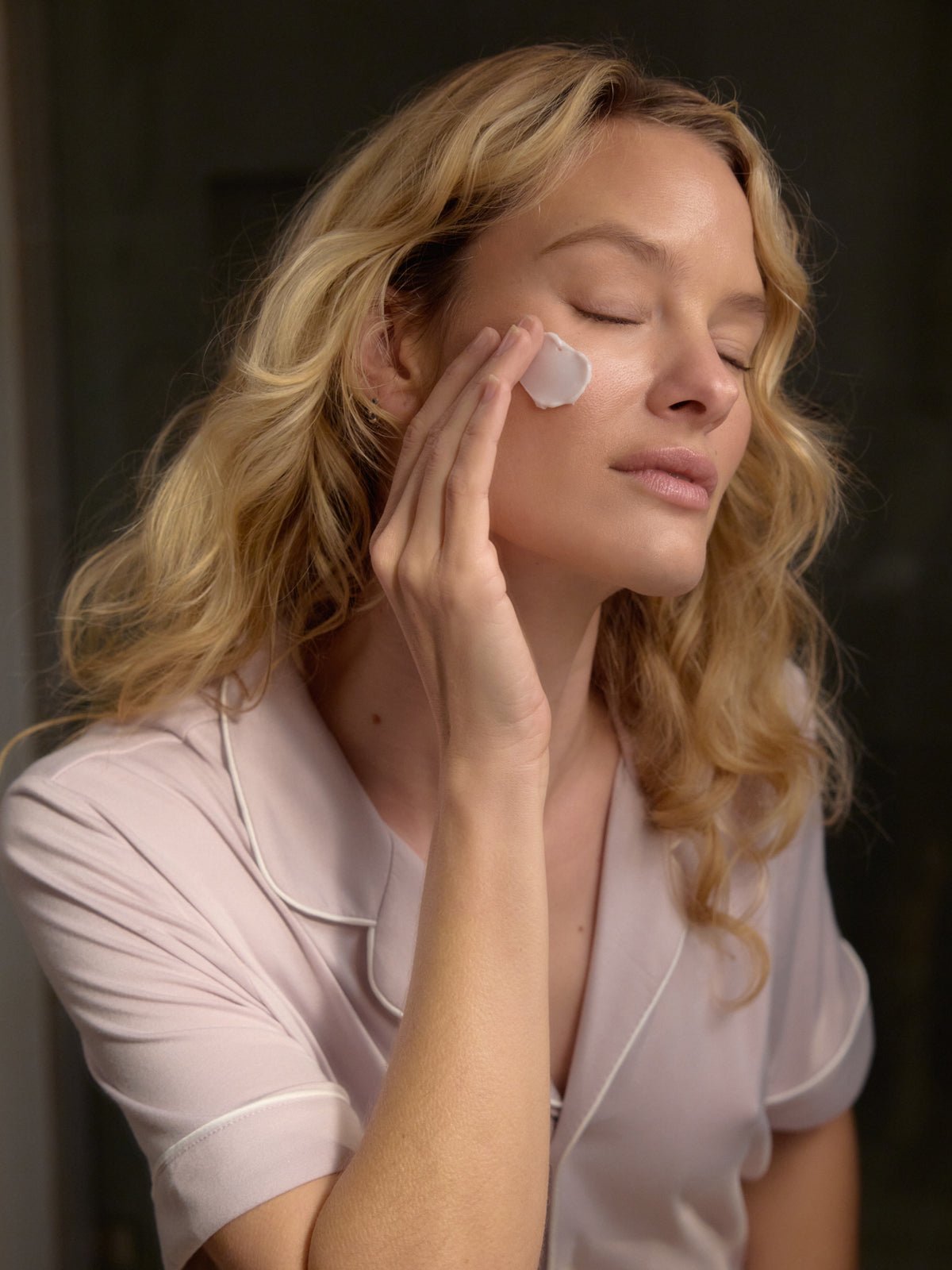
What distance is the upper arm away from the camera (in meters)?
0.74

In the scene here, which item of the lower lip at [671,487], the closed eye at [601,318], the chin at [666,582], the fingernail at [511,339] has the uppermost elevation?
the closed eye at [601,318]

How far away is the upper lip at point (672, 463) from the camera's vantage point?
86 centimetres

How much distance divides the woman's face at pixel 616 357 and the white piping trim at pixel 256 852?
0.26 meters

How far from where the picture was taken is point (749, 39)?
122cm

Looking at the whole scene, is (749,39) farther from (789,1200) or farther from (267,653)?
(789,1200)

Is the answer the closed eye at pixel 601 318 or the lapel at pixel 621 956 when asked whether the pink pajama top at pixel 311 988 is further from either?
the closed eye at pixel 601 318

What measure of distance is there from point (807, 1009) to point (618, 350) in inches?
24.3

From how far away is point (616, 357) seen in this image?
0.86 meters

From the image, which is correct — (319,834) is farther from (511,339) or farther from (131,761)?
(511,339)

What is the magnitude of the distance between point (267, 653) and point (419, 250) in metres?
0.34

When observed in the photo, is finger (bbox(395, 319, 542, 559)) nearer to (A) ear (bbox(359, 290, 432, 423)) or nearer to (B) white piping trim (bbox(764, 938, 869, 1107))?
(A) ear (bbox(359, 290, 432, 423))

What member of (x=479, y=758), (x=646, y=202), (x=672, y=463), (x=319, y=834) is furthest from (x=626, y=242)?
(x=319, y=834)

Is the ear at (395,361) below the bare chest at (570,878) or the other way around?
the other way around

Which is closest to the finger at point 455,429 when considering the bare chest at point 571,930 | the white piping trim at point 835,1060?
the bare chest at point 571,930
